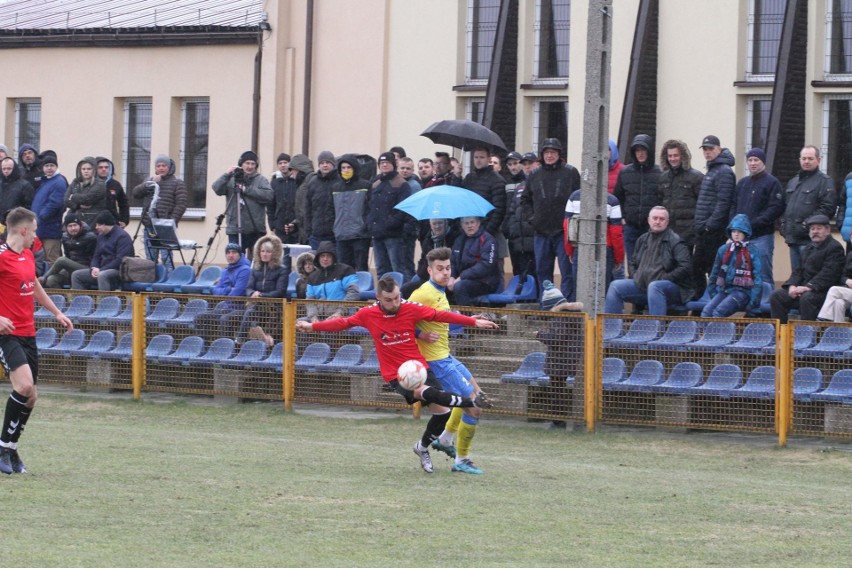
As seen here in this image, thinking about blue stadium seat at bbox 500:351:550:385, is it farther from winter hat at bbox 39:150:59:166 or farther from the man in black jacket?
winter hat at bbox 39:150:59:166

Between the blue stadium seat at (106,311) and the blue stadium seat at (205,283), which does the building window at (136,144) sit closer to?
the blue stadium seat at (205,283)

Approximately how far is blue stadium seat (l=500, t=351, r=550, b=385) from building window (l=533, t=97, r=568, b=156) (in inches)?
344

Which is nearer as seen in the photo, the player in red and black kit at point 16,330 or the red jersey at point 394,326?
the player in red and black kit at point 16,330

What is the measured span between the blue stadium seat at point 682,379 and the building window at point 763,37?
7.94 metres

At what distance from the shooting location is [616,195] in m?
19.6

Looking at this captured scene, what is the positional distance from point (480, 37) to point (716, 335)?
11.8 m

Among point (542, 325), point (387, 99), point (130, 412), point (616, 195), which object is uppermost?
point (387, 99)

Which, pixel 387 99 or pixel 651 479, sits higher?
pixel 387 99

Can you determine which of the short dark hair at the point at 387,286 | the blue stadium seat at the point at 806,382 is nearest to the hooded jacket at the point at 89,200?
the short dark hair at the point at 387,286

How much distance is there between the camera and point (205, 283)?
2398cm

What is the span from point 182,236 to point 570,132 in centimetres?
907

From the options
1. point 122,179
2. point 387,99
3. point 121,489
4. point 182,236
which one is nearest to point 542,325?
point 121,489

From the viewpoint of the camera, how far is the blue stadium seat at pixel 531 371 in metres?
17.4

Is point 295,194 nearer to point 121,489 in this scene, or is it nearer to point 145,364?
point 145,364
